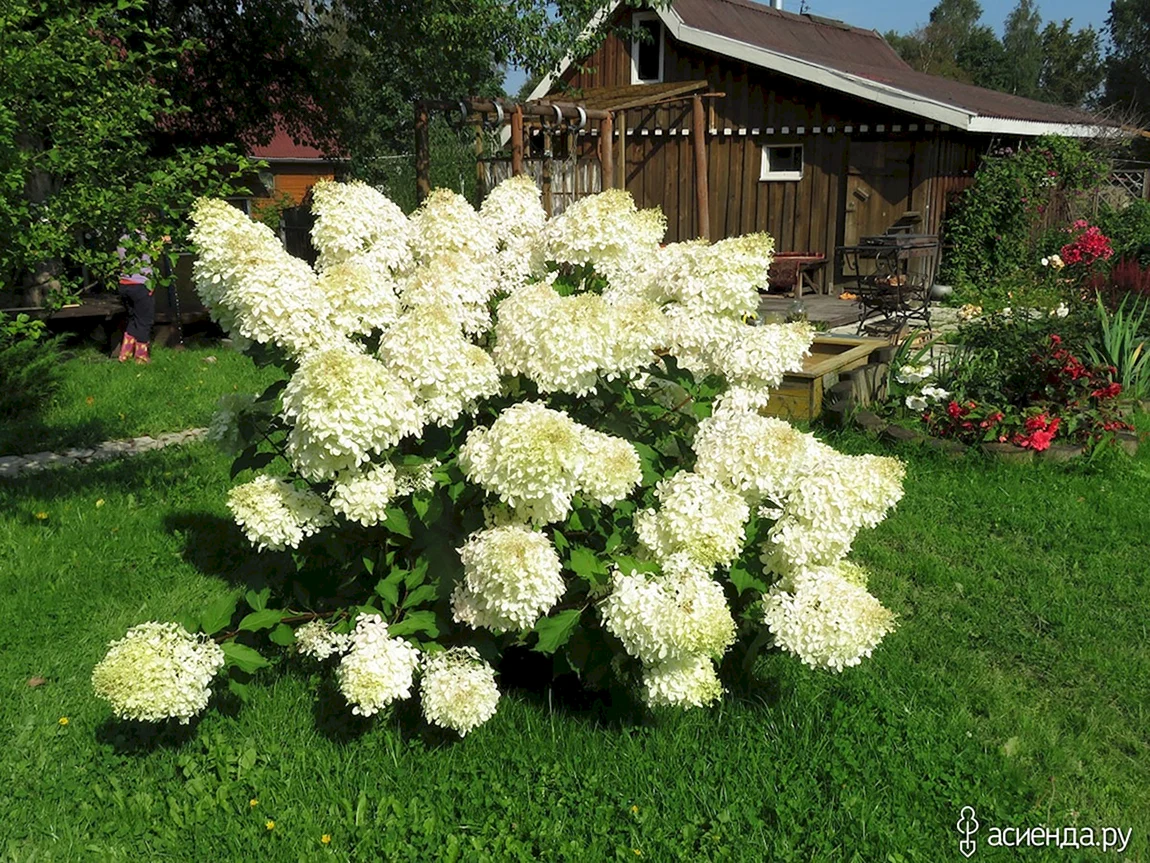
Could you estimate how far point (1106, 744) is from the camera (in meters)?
3.34

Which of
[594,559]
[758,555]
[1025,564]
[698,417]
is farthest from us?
[1025,564]

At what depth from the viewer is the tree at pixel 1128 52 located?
2248 inches

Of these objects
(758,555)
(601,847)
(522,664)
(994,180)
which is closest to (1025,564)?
(758,555)

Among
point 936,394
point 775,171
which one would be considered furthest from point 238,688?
point 775,171

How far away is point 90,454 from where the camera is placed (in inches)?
277

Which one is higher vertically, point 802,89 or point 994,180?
point 802,89

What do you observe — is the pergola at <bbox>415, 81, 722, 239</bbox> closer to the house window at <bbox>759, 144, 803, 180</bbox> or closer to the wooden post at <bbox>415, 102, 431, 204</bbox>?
the wooden post at <bbox>415, 102, 431, 204</bbox>

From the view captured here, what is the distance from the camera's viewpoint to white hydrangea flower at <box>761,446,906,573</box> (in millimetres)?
2938

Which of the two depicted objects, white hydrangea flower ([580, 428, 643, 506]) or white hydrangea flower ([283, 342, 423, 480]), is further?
white hydrangea flower ([580, 428, 643, 506])

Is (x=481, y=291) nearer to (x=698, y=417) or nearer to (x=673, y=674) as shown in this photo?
(x=698, y=417)

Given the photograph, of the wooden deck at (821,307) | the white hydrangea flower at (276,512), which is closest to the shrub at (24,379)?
the white hydrangea flower at (276,512)

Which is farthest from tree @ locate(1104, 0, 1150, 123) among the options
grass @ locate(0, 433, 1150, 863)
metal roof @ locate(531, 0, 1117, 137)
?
grass @ locate(0, 433, 1150, 863)

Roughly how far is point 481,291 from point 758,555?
4.19ft

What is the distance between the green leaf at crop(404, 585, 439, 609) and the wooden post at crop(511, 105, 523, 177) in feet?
21.2
